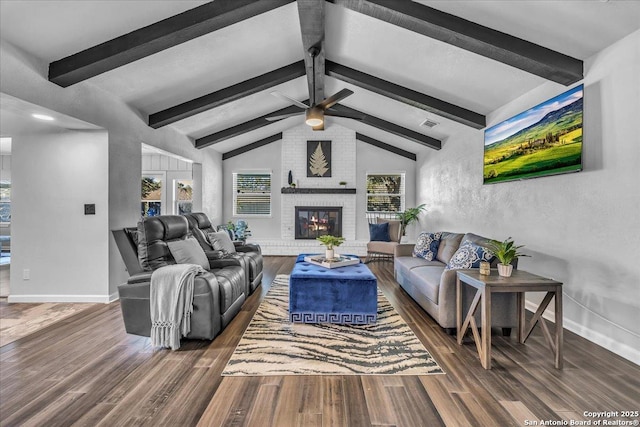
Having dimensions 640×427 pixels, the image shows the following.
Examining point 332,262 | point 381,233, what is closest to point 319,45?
point 332,262

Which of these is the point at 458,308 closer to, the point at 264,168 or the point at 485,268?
the point at 485,268

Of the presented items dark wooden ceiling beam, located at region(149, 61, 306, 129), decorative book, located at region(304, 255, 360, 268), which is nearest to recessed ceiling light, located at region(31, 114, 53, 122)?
dark wooden ceiling beam, located at region(149, 61, 306, 129)

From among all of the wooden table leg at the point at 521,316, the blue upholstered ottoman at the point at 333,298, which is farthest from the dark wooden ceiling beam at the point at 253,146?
the wooden table leg at the point at 521,316

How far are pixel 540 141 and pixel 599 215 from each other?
3.24ft

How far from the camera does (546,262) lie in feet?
10.5

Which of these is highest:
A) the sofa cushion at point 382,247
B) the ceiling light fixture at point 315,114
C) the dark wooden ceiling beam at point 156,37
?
the dark wooden ceiling beam at point 156,37

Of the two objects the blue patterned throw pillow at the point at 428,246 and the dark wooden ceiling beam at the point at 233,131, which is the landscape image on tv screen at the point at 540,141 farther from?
the dark wooden ceiling beam at the point at 233,131

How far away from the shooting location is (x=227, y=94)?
14.7ft

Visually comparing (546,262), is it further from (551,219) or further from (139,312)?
A: (139,312)

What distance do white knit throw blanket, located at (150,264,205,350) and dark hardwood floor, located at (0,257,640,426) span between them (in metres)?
0.12

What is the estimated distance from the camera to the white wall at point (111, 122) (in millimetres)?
2613

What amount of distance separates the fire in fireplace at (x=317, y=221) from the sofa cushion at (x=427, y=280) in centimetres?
371

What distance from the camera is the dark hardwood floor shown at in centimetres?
171

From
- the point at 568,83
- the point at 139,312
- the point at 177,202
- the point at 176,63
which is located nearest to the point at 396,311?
the point at 139,312
